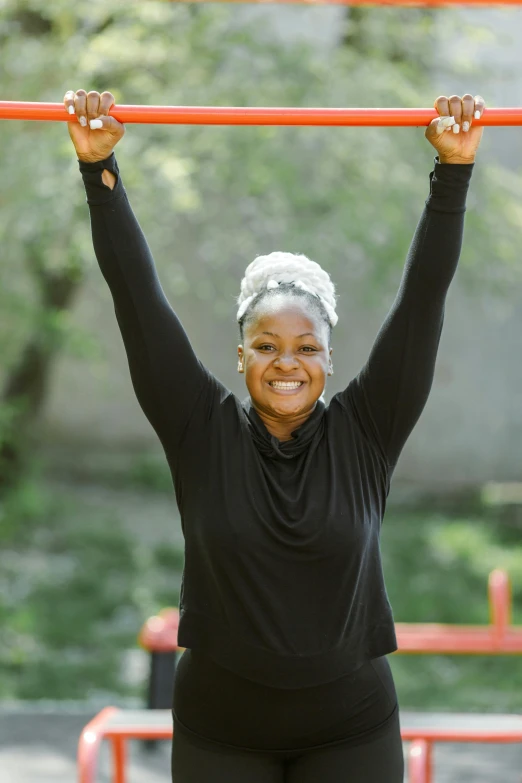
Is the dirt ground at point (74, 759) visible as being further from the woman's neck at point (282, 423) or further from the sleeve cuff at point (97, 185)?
the sleeve cuff at point (97, 185)

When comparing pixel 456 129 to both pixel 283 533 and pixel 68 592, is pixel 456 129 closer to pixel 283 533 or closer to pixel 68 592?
pixel 283 533

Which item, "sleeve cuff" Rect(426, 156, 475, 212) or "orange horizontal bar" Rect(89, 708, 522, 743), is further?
"orange horizontal bar" Rect(89, 708, 522, 743)

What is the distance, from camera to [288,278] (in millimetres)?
1977

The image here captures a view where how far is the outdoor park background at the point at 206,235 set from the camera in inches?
212

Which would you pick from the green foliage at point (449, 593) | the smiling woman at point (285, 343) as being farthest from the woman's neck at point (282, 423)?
the green foliage at point (449, 593)

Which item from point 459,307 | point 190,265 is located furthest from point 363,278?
point 459,307

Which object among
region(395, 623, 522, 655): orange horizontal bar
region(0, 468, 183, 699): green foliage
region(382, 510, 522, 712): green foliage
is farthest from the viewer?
region(0, 468, 183, 699): green foliage

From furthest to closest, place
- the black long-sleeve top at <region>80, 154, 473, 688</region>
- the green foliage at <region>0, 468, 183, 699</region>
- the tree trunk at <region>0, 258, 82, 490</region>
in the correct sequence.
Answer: the tree trunk at <region>0, 258, 82, 490</region> → the green foliage at <region>0, 468, 183, 699</region> → the black long-sleeve top at <region>80, 154, 473, 688</region>

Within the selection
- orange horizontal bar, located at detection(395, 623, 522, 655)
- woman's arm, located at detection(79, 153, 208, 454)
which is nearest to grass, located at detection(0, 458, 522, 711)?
orange horizontal bar, located at detection(395, 623, 522, 655)

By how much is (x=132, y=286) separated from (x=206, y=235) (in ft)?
15.1

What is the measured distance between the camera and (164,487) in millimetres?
9047

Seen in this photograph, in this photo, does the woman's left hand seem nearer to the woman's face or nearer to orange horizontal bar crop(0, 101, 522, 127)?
orange horizontal bar crop(0, 101, 522, 127)

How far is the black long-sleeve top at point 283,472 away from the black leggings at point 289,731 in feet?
0.12

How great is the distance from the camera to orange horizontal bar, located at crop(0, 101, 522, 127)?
1960 millimetres
